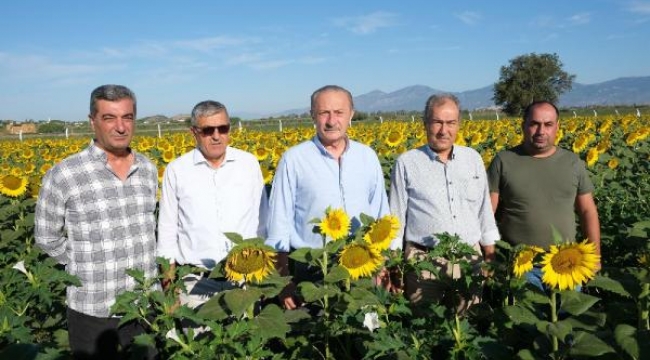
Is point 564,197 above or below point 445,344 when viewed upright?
above

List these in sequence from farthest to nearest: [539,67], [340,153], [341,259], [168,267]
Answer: [539,67] < [340,153] < [168,267] < [341,259]

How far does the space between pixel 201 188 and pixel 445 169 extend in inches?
59.4

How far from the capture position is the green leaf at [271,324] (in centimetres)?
215

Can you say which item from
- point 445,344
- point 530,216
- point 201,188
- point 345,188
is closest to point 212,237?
point 201,188

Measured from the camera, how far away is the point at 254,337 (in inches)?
80.8

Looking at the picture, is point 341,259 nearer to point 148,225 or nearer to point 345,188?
point 345,188

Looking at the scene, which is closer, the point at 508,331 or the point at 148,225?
the point at 508,331

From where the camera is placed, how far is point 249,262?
2098 mm

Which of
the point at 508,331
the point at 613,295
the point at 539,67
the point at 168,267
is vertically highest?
the point at 539,67

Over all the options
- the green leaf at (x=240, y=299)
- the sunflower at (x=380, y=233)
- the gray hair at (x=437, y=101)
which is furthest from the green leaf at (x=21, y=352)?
the gray hair at (x=437, y=101)

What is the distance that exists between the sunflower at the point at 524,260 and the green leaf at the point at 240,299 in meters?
1.10

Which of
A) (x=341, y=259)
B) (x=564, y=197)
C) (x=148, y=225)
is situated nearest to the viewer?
(x=341, y=259)

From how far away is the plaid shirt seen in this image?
9.00 feet

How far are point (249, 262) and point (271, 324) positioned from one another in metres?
0.31
